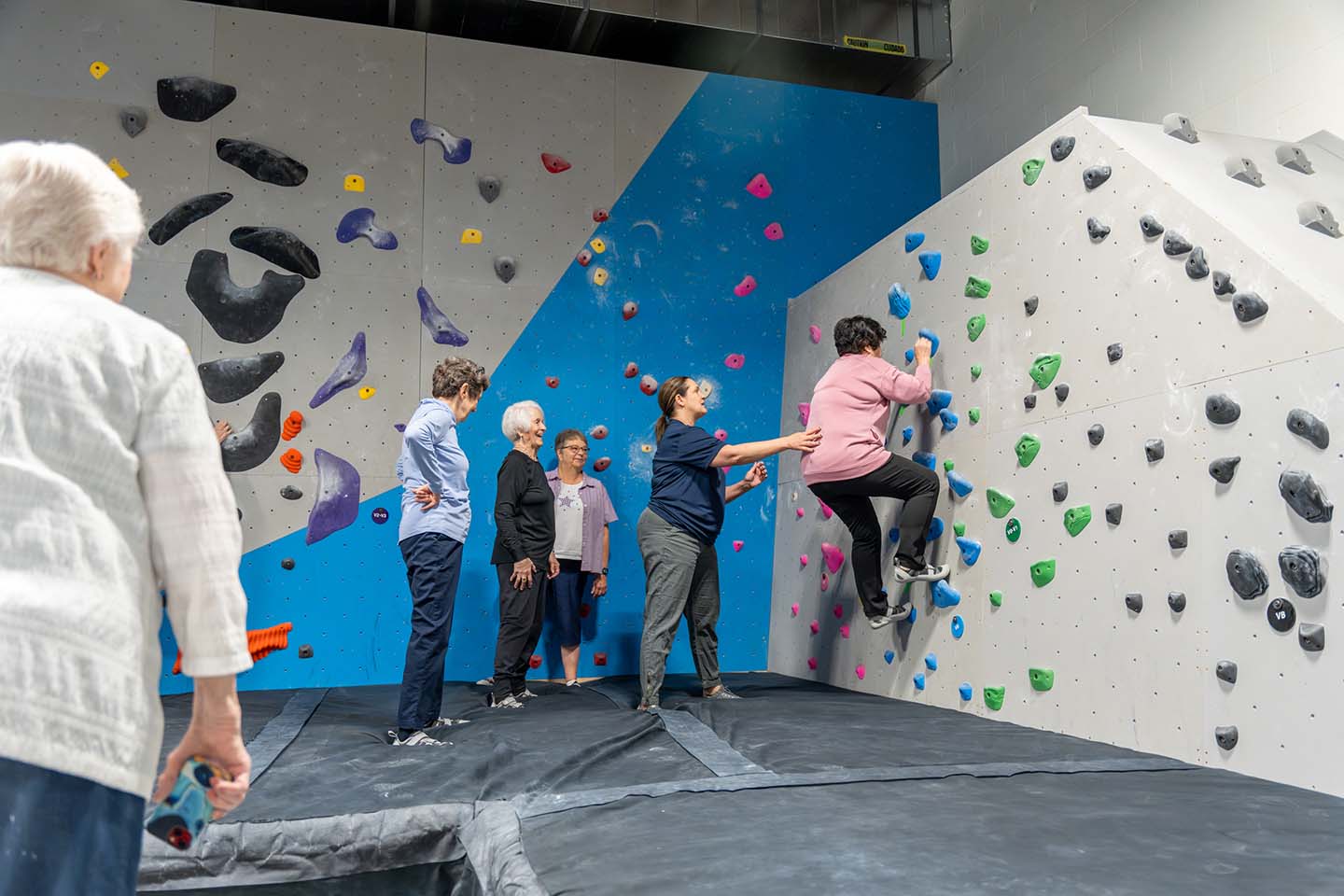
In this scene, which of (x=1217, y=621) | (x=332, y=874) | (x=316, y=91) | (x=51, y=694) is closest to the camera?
(x=51, y=694)

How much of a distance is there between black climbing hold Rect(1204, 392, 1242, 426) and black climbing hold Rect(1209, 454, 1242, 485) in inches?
3.7

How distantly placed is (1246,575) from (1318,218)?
3.50 feet

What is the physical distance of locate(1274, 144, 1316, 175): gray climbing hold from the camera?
10.2 ft

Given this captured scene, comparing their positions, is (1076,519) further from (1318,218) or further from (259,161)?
(259,161)

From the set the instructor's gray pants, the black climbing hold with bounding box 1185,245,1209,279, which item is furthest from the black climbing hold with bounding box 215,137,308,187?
the black climbing hold with bounding box 1185,245,1209,279

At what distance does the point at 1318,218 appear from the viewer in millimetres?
2727

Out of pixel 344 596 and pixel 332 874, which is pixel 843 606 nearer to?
pixel 344 596

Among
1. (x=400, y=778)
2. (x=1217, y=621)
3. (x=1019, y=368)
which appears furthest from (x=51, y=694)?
(x=1019, y=368)

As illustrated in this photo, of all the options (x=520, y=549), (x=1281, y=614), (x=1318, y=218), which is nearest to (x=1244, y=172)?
(x=1318, y=218)

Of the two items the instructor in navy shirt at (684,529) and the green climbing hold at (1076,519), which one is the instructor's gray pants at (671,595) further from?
the green climbing hold at (1076,519)

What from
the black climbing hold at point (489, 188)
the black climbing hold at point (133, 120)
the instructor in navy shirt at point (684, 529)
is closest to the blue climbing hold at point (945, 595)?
the instructor in navy shirt at point (684, 529)

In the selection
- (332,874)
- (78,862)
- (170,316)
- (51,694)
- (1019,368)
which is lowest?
(332,874)

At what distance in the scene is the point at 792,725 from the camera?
10.6 feet

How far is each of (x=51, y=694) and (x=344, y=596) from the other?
13.1 ft
